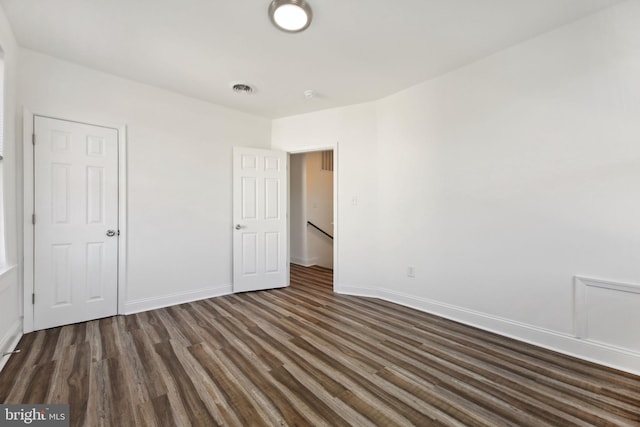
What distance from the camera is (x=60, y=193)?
8.54 feet

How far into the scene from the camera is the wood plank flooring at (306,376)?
1.54m

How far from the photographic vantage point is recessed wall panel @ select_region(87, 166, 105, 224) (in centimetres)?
276

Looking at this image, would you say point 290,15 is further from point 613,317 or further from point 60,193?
point 613,317

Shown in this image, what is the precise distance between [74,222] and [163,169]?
38.9 inches

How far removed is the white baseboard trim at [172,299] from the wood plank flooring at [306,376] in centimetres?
19

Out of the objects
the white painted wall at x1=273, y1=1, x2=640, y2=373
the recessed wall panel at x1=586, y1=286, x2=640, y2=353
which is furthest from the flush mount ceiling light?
the recessed wall panel at x1=586, y1=286, x2=640, y2=353

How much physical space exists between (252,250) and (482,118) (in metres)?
3.15

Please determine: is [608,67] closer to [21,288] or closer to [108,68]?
[108,68]

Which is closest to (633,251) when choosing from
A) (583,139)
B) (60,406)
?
(583,139)

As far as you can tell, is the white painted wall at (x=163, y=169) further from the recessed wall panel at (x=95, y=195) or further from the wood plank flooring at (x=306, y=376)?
the wood plank flooring at (x=306, y=376)

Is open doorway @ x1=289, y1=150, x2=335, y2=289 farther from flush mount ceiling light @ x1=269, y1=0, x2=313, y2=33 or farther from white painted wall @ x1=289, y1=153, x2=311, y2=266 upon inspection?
flush mount ceiling light @ x1=269, y1=0, x2=313, y2=33

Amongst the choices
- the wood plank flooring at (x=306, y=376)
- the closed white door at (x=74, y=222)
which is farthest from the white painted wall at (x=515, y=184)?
the closed white door at (x=74, y=222)

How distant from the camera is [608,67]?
6.47ft

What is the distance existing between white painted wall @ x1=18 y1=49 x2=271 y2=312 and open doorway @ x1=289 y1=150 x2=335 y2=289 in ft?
6.15
